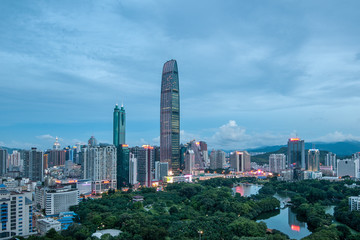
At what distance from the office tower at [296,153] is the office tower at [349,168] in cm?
517

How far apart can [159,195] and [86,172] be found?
277 inches

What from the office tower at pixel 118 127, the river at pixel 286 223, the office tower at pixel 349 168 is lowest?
the river at pixel 286 223

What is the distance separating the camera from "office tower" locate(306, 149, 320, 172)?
119 feet

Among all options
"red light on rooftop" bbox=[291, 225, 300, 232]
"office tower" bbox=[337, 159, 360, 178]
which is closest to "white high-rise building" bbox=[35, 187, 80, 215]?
"red light on rooftop" bbox=[291, 225, 300, 232]

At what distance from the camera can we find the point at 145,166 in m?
25.6

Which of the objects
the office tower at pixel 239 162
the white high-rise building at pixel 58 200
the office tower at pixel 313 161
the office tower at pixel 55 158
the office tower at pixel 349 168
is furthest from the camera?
the office tower at pixel 55 158

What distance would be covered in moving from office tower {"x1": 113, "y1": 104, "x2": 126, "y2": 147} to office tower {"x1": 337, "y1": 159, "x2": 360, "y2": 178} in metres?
24.0

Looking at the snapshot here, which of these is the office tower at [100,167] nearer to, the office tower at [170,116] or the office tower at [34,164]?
the office tower at [34,164]

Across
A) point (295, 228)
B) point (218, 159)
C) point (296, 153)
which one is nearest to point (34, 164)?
point (295, 228)

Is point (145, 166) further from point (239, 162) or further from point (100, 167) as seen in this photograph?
point (239, 162)

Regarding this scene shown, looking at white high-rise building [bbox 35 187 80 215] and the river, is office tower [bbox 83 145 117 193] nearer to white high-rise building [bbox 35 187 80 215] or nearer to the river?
white high-rise building [bbox 35 187 80 215]

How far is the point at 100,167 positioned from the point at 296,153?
25.6m

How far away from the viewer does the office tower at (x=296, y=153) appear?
120 feet

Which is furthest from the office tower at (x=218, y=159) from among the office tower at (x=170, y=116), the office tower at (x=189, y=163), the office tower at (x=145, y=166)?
the office tower at (x=145, y=166)
